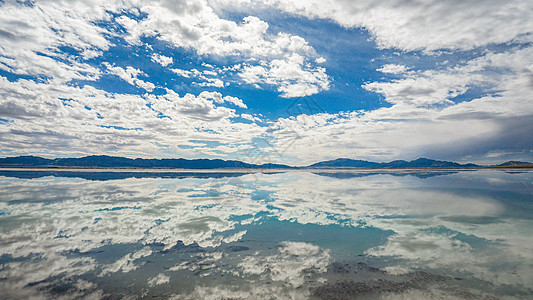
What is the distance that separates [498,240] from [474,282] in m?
6.18

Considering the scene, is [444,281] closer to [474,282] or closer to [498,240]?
[474,282]

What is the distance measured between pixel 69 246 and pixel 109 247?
1.89 m

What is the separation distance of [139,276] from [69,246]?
5552 mm

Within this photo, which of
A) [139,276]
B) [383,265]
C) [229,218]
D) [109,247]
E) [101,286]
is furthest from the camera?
[229,218]

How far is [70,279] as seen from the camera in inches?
320

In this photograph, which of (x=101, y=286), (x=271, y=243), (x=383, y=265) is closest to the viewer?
(x=101, y=286)

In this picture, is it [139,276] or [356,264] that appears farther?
[356,264]

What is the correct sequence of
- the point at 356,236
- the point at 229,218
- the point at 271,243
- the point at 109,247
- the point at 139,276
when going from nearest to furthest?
the point at 139,276
the point at 109,247
the point at 271,243
the point at 356,236
the point at 229,218

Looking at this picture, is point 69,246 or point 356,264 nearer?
point 356,264

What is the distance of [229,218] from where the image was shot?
17.3 m

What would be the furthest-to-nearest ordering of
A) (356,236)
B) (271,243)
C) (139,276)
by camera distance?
(356,236) → (271,243) → (139,276)

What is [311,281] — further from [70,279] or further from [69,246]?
[69,246]

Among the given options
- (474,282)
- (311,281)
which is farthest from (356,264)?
(474,282)

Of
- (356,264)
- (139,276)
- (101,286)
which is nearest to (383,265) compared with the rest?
(356,264)
